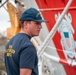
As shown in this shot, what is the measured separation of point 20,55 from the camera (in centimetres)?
242

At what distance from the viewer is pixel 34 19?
2488 millimetres

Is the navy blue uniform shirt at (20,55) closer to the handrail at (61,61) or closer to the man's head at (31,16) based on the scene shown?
the man's head at (31,16)

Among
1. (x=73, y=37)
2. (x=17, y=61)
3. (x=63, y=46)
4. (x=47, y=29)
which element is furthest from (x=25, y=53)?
(x=47, y=29)

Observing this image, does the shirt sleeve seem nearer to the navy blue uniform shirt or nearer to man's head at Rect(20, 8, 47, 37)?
the navy blue uniform shirt

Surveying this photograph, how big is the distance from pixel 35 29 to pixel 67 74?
2056mm

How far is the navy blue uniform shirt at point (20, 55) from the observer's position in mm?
2379

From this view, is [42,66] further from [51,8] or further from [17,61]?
[17,61]

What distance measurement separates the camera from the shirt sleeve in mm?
2371

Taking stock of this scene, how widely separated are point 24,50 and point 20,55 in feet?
0.19

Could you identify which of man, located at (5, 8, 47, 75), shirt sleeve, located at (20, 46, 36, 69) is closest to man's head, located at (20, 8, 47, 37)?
man, located at (5, 8, 47, 75)

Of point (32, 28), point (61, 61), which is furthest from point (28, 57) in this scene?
point (61, 61)

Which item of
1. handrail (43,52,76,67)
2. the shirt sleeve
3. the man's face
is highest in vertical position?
the man's face

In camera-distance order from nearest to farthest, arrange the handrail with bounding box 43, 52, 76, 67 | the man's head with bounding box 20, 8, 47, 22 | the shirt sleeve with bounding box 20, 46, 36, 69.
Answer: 1. the shirt sleeve with bounding box 20, 46, 36, 69
2. the man's head with bounding box 20, 8, 47, 22
3. the handrail with bounding box 43, 52, 76, 67

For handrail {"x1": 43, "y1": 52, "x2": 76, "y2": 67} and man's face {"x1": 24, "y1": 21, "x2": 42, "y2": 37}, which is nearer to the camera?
man's face {"x1": 24, "y1": 21, "x2": 42, "y2": 37}
